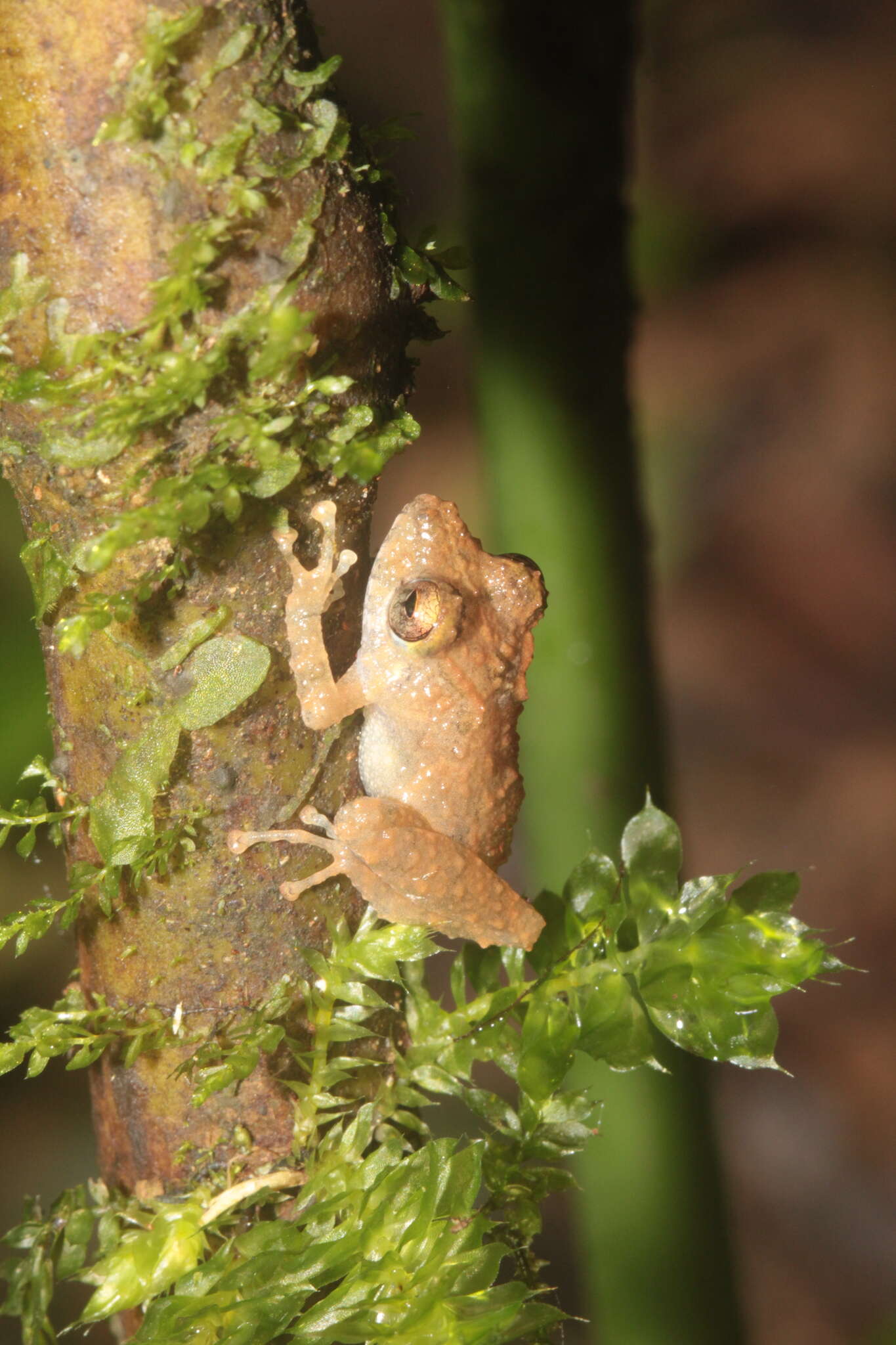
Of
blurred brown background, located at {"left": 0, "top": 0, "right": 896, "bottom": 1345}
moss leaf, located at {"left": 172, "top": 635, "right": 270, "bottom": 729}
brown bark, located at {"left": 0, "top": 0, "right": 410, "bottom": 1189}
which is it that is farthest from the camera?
blurred brown background, located at {"left": 0, "top": 0, "right": 896, "bottom": 1345}

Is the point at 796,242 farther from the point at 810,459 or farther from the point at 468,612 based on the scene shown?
the point at 468,612

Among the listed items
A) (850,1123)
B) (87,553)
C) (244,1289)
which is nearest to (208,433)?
(87,553)

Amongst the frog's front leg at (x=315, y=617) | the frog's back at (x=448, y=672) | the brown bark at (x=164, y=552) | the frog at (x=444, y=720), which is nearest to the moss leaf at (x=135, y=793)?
the brown bark at (x=164, y=552)

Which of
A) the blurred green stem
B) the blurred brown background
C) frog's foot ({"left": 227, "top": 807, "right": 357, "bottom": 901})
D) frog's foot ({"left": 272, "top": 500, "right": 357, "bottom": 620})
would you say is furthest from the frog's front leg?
the blurred brown background

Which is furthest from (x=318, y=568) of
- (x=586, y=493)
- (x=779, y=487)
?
(x=779, y=487)

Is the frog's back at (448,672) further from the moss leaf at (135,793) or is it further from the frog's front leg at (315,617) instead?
the moss leaf at (135,793)

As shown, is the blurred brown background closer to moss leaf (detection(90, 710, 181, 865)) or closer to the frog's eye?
the frog's eye
